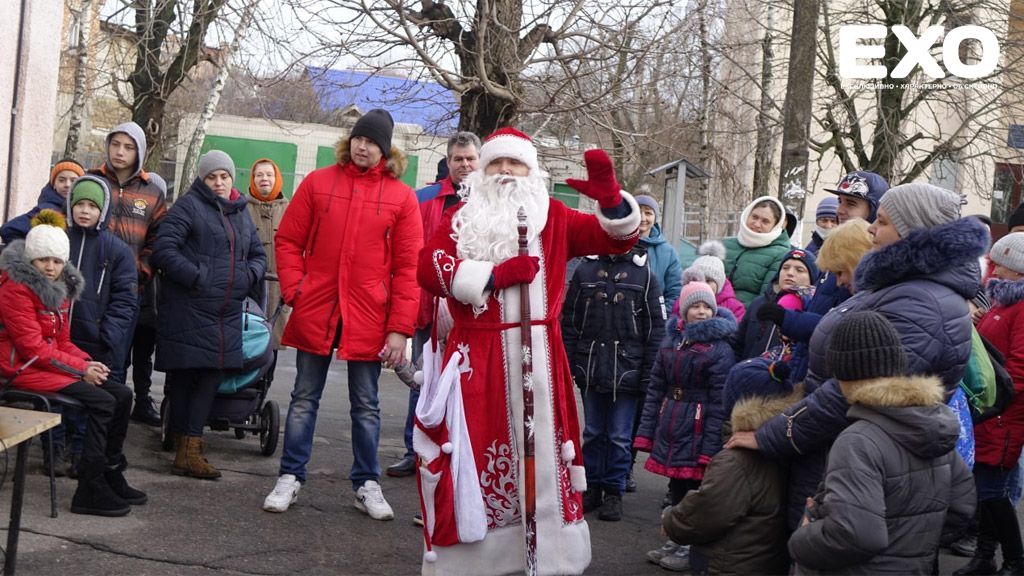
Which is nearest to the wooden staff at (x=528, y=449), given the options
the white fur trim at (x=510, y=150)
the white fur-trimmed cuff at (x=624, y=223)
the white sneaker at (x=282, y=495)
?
the white fur-trimmed cuff at (x=624, y=223)

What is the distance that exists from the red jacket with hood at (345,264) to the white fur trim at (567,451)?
5.91ft

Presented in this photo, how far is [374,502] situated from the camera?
631 cm

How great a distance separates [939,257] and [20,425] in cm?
361

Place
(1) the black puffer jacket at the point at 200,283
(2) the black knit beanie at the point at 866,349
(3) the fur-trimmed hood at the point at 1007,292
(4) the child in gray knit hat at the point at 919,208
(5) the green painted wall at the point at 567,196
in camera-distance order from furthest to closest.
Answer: (5) the green painted wall at the point at 567,196 → (1) the black puffer jacket at the point at 200,283 → (3) the fur-trimmed hood at the point at 1007,292 → (4) the child in gray knit hat at the point at 919,208 → (2) the black knit beanie at the point at 866,349

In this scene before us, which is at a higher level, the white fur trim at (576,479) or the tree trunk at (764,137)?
the tree trunk at (764,137)

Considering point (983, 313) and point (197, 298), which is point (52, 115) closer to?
point (197, 298)

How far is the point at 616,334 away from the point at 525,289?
7.65 feet

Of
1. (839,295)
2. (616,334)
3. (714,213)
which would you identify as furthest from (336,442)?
(714,213)

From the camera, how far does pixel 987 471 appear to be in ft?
20.5

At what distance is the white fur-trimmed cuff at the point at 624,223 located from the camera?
4609mm

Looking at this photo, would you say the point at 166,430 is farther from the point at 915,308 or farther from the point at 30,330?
the point at 915,308

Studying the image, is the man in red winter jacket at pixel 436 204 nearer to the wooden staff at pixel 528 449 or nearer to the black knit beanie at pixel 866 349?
the wooden staff at pixel 528 449

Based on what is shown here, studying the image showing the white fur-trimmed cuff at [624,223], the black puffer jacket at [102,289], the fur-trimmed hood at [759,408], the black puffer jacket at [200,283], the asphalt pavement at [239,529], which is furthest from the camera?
the black puffer jacket at [200,283]

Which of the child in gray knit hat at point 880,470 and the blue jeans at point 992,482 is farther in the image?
the blue jeans at point 992,482
